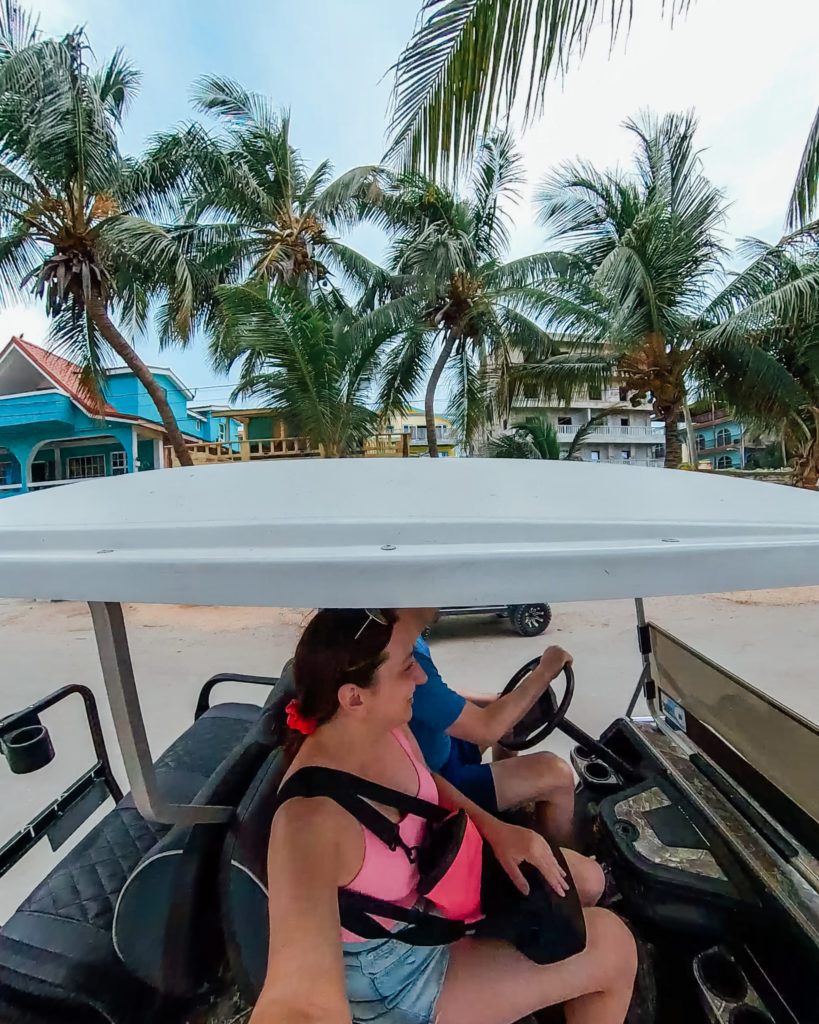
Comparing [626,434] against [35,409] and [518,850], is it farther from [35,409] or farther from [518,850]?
[518,850]

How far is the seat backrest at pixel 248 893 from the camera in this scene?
1046mm

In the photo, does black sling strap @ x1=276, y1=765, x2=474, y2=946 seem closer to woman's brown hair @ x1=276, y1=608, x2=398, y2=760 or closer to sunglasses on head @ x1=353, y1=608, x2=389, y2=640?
woman's brown hair @ x1=276, y1=608, x2=398, y2=760

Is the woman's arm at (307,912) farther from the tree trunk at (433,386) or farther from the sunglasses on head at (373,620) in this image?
the tree trunk at (433,386)

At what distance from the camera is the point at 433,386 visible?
12.1m

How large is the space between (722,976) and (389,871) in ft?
2.65

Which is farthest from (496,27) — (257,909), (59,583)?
(257,909)

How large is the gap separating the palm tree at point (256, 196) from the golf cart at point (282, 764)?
37.7 ft

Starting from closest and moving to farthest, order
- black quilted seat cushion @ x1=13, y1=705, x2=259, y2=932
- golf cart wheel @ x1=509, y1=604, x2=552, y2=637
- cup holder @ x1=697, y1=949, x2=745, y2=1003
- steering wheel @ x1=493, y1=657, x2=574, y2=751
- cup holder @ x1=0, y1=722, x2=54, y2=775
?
cup holder @ x1=697, y1=949, x2=745, y2=1003 < black quilted seat cushion @ x1=13, y1=705, x2=259, y2=932 < cup holder @ x1=0, y1=722, x2=54, y2=775 < steering wheel @ x1=493, y1=657, x2=574, y2=751 < golf cart wheel @ x1=509, y1=604, x2=552, y2=637

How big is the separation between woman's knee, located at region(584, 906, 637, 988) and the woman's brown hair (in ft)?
2.19

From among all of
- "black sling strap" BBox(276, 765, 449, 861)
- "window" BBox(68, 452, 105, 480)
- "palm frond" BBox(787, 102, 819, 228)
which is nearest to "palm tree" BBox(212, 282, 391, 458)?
"palm frond" BBox(787, 102, 819, 228)

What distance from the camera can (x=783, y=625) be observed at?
4.77 metres

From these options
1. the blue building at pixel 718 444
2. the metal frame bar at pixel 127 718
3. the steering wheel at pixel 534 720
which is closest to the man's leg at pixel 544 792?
the steering wheel at pixel 534 720

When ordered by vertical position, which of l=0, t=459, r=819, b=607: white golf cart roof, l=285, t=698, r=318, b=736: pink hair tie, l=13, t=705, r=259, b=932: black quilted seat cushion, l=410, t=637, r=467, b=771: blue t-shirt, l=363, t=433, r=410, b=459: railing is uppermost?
l=363, t=433, r=410, b=459: railing

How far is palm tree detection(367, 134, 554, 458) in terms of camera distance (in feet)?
37.0
